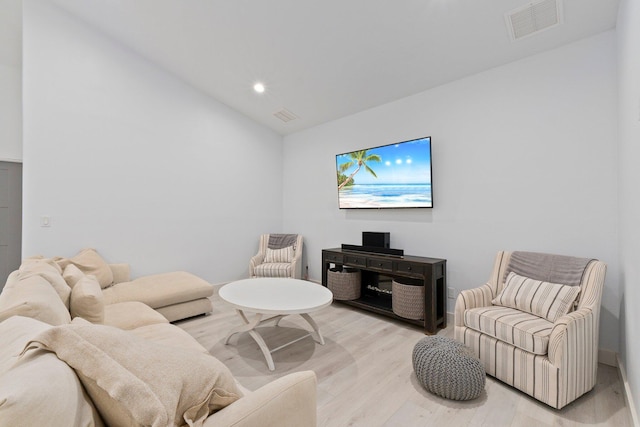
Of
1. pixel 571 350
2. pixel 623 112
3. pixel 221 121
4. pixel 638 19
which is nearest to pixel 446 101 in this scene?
pixel 623 112

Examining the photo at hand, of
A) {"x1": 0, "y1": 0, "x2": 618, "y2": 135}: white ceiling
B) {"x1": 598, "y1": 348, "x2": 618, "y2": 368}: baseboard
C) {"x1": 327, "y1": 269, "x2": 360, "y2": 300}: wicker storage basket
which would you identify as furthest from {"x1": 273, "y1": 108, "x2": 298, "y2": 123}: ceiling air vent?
{"x1": 598, "y1": 348, "x2": 618, "y2": 368}: baseboard

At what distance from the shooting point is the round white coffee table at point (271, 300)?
7.38 feet

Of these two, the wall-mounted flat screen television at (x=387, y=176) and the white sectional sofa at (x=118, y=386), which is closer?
the white sectional sofa at (x=118, y=386)

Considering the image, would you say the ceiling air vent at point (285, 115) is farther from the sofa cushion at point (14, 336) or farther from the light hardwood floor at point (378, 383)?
the sofa cushion at point (14, 336)

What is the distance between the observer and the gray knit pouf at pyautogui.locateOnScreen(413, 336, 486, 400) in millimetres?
1853

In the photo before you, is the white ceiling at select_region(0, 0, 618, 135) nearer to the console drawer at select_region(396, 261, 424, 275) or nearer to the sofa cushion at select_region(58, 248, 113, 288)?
the console drawer at select_region(396, 261, 424, 275)

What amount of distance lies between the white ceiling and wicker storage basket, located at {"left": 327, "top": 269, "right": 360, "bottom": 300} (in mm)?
2337

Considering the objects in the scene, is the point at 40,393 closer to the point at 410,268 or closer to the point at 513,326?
the point at 513,326

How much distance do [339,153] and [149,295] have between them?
312cm

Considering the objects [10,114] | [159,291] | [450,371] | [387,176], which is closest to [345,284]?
[387,176]

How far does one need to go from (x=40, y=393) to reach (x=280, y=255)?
403cm


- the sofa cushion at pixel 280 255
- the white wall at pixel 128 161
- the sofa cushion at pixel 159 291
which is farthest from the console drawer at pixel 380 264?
the white wall at pixel 128 161

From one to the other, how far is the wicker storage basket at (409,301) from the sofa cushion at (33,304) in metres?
2.74

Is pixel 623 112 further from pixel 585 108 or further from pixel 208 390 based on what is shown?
pixel 208 390
